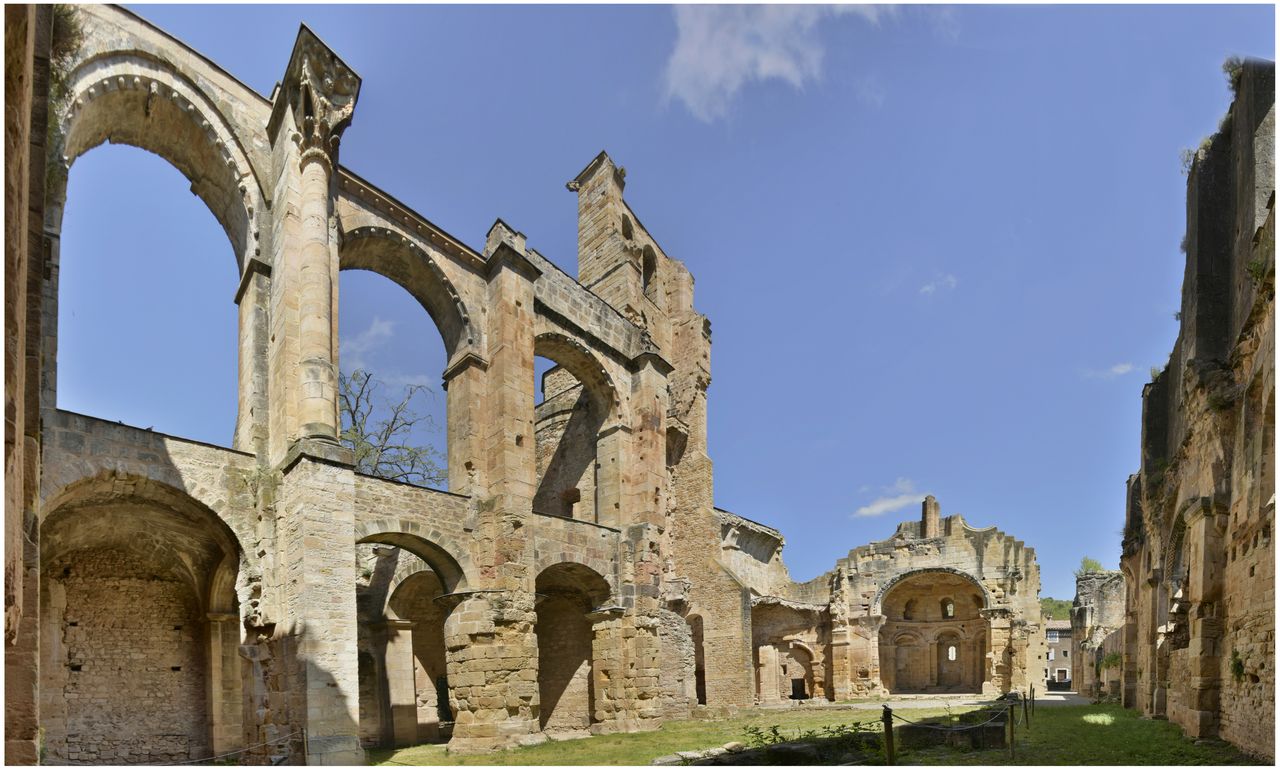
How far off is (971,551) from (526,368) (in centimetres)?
1884

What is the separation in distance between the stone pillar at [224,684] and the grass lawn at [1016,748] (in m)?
2.25

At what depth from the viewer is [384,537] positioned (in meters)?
13.1

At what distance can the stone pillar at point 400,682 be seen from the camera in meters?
16.0

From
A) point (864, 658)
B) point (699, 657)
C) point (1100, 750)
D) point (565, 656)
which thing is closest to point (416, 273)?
point (565, 656)

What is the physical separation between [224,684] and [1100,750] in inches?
508

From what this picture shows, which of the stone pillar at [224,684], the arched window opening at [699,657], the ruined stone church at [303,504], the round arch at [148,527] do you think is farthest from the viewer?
the arched window opening at [699,657]

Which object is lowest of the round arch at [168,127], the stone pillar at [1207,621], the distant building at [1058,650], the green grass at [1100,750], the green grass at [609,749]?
the distant building at [1058,650]

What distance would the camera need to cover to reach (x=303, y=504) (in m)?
10.8

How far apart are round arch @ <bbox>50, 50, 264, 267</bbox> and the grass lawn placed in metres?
8.53

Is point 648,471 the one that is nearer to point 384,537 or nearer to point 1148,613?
point 384,537

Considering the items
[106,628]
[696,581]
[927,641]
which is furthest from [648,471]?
[927,641]

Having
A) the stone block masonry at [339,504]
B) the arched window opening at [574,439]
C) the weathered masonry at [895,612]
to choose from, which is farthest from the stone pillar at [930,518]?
the arched window opening at [574,439]

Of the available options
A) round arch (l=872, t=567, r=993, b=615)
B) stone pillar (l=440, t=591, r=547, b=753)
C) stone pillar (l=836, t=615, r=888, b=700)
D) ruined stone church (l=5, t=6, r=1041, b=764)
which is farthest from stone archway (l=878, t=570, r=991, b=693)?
stone pillar (l=440, t=591, r=547, b=753)

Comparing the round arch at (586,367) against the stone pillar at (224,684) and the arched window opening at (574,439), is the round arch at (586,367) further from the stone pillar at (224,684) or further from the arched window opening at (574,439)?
the stone pillar at (224,684)
